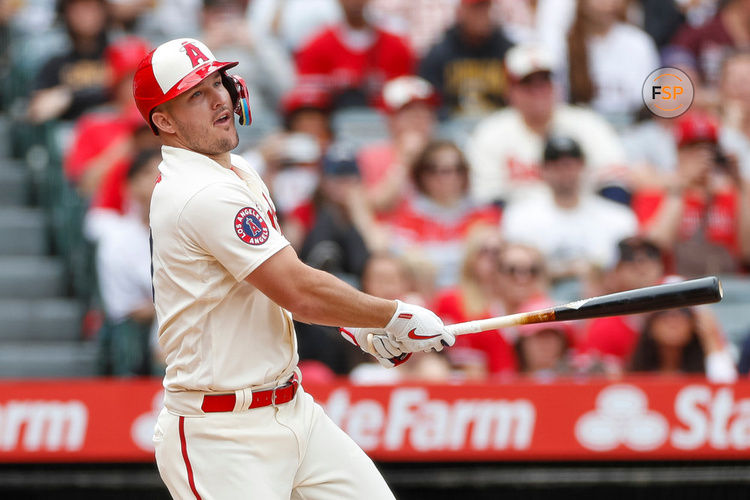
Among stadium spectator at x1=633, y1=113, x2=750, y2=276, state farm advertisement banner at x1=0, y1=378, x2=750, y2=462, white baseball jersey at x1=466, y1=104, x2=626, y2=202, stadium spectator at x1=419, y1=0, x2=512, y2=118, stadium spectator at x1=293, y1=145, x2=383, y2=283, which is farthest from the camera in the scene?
stadium spectator at x1=419, y1=0, x2=512, y2=118

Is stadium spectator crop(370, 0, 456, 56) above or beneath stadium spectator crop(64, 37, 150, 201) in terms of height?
above

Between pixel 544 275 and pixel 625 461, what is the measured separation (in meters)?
1.29

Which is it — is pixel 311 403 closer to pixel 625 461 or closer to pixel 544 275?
pixel 625 461

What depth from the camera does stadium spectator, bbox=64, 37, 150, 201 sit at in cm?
752

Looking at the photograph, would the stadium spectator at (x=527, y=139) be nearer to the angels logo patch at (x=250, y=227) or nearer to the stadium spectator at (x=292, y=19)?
the stadium spectator at (x=292, y=19)

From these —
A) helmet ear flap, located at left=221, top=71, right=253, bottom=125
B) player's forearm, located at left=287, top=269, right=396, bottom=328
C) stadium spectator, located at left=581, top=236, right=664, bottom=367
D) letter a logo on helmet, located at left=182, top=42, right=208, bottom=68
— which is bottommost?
stadium spectator, located at left=581, top=236, right=664, bottom=367

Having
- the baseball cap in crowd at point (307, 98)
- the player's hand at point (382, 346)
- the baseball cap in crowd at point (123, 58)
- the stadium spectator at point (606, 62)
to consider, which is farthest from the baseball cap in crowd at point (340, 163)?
the player's hand at point (382, 346)

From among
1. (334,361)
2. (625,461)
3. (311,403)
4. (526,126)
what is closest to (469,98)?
(526,126)

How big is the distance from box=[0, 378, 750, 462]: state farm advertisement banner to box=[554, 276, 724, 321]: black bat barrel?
1862 mm

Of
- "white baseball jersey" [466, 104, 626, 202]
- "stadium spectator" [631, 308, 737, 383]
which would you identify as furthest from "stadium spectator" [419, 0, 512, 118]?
"stadium spectator" [631, 308, 737, 383]

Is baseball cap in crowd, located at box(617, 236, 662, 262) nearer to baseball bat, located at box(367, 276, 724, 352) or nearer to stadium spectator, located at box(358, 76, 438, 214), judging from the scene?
stadium spectator, located at box(358, 76, 438, 214)

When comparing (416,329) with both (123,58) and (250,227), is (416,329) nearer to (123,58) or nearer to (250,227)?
(250,227)

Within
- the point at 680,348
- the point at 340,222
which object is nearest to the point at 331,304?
the point at 680,348

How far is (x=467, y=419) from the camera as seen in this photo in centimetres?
551
